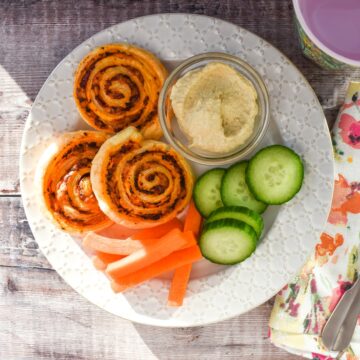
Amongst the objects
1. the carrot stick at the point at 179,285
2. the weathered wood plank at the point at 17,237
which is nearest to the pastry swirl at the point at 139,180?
the carrot stick at the point at 179,285

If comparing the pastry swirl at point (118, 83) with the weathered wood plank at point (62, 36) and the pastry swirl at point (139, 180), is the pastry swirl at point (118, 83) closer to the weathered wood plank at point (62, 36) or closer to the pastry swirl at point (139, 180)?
the pastry swirl at point (139, 180)

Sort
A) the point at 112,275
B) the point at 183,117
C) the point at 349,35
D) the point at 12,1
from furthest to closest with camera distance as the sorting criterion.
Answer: the point at 12,1
the point at 112,275
the point at 183,117
the point at 349,35

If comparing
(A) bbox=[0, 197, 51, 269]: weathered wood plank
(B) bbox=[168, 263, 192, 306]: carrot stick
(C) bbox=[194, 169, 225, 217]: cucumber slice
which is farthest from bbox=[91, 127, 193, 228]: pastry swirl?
(A) bbox=[0, 197, 51, 269]: weathered wood plank

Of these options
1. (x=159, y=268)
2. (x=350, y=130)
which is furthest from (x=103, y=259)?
(x=350, y=130)

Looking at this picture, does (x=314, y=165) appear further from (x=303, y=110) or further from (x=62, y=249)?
(x=62, y=249)

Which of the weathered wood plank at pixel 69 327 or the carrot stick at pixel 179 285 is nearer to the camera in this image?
the carrot stick at pixel 179 285

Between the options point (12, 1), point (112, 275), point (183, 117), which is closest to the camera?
point (183, 117)

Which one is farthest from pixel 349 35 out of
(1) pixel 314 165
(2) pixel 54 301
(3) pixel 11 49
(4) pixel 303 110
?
(2) pixel 54 301
